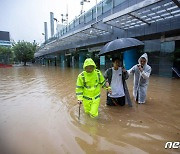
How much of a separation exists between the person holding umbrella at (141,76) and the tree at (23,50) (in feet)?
159

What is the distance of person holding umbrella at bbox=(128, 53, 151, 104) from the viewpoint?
4.89m

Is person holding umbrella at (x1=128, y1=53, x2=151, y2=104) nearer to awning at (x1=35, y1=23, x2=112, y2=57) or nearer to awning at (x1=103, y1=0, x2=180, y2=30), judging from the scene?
awning at (x1=103, y1=0, x2=180, y2=30)

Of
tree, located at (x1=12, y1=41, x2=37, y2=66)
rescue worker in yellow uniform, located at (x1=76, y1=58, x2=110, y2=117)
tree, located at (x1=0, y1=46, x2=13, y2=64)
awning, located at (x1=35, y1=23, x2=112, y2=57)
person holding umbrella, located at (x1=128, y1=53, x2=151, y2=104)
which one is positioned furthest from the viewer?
tree, located at (x1=12, y1=41, x2=37, y2=66)

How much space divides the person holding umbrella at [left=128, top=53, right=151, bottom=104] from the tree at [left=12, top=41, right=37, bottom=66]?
48550 mm

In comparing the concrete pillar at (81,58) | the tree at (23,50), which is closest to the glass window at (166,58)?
the concrete pillar at (81,58)

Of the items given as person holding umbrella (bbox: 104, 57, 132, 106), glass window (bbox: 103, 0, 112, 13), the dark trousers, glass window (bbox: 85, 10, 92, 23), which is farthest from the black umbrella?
glass window (bbox: 85, 10, 92, 23)

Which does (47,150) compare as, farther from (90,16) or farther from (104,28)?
(90,16)

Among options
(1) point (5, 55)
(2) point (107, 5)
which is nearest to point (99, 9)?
(2) point (107, 5)

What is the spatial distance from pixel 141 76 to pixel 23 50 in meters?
49.0

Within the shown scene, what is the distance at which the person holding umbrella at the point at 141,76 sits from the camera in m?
4.89

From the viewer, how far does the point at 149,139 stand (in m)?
3.17

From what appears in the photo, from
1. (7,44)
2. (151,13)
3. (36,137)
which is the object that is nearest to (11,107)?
(36,137)

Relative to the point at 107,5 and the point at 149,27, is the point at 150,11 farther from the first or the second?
the point at 107,5

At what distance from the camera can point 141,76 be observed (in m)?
5.05
